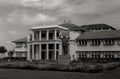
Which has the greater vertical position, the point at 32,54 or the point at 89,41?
the point at 89,41

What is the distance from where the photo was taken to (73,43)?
6019 centimetres

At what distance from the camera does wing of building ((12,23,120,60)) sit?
54.2 meters

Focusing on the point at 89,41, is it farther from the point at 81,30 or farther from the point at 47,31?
the point at 47,31

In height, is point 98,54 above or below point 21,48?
below

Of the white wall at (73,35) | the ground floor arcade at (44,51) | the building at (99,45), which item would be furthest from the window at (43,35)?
the building at (99,45)

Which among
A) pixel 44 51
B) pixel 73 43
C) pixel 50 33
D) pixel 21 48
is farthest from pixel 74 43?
pixel 21 48

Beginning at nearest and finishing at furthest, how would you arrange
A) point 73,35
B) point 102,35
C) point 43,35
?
point 102,35
point 73,35
point 43,35

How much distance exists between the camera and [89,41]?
5712cm

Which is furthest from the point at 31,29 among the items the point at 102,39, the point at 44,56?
the point at 102,39

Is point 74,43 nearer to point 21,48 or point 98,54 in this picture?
point 98,54

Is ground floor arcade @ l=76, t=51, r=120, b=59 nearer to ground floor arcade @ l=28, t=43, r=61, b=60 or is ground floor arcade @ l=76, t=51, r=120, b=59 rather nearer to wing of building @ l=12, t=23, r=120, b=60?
wing of building @ l=12, t=23, r=120, b=60

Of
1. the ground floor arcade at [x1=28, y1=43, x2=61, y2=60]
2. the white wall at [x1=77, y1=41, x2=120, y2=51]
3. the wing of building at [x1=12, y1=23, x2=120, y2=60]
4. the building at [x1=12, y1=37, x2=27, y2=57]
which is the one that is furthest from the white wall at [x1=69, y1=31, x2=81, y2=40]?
the building at [x1=12, y1=37, x2=27, y2=57]

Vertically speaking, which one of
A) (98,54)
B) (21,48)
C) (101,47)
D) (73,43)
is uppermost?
(73,43)

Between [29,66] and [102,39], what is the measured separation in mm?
27154
